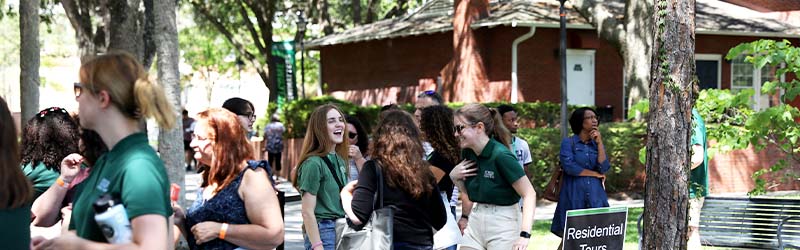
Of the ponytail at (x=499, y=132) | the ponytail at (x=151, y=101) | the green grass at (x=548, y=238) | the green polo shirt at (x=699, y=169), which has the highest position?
the ponytail at (x=151, y=101)

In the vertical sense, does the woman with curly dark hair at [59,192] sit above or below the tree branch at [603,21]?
below

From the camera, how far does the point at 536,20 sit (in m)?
23.6

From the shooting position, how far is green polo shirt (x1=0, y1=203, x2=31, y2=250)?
4199 millimetres

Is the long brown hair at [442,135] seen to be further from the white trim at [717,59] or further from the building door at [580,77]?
the white trim at [717,59]

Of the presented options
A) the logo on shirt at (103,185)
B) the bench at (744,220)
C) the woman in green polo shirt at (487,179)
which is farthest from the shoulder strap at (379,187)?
the bench at (744,220)

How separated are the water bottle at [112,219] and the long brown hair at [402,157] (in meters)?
2.91

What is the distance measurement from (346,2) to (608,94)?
1877 cm

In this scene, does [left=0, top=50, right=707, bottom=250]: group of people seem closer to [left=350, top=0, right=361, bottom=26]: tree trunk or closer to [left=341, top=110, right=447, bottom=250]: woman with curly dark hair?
[left=341, top=110, right=447, bottom=250]: woman with curly dark hair

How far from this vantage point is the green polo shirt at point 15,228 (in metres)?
4.20

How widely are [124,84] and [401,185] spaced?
2.89 m

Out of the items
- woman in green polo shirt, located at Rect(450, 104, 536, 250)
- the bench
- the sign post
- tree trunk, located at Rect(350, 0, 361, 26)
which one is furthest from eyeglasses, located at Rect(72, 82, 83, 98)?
tree trunk, located at Rect(350, 0, 361, 26)

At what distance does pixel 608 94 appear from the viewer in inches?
1034

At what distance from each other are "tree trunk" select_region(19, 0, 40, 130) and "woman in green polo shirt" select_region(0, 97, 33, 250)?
12857 millimetres

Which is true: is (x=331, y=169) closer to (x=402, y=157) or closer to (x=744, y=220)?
(x=402, y=157)
